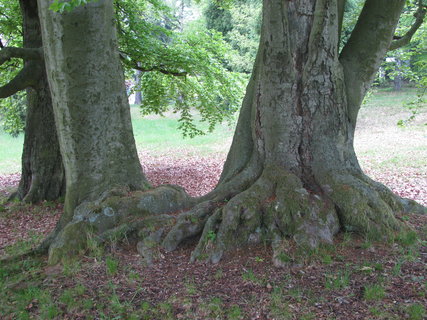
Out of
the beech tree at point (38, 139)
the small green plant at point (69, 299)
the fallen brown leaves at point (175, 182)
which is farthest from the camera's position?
the beech tree at point (38, 139)

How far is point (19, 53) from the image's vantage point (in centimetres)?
761

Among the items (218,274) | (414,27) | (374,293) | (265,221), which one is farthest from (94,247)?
(414,27)

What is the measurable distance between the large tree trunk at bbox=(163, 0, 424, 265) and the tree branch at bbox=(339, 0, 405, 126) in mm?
14

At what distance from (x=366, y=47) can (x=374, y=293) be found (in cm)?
351

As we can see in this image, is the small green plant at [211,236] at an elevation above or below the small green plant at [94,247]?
above

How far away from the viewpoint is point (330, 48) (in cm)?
505

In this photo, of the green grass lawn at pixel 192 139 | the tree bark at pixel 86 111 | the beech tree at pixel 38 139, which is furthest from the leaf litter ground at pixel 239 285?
the green grass lawn at pixel 192 139

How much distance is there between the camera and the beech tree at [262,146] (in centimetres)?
478

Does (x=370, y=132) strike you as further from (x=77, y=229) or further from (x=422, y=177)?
(x=77, y=229)

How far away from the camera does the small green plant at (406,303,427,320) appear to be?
10.9 feet

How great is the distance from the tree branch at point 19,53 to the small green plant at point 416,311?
7521 mm

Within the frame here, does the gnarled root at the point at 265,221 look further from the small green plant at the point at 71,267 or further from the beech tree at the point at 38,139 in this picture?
the beech tree at the point at 38,139

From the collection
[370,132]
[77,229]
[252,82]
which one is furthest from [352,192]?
[370,132]

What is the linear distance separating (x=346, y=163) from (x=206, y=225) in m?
2.22
